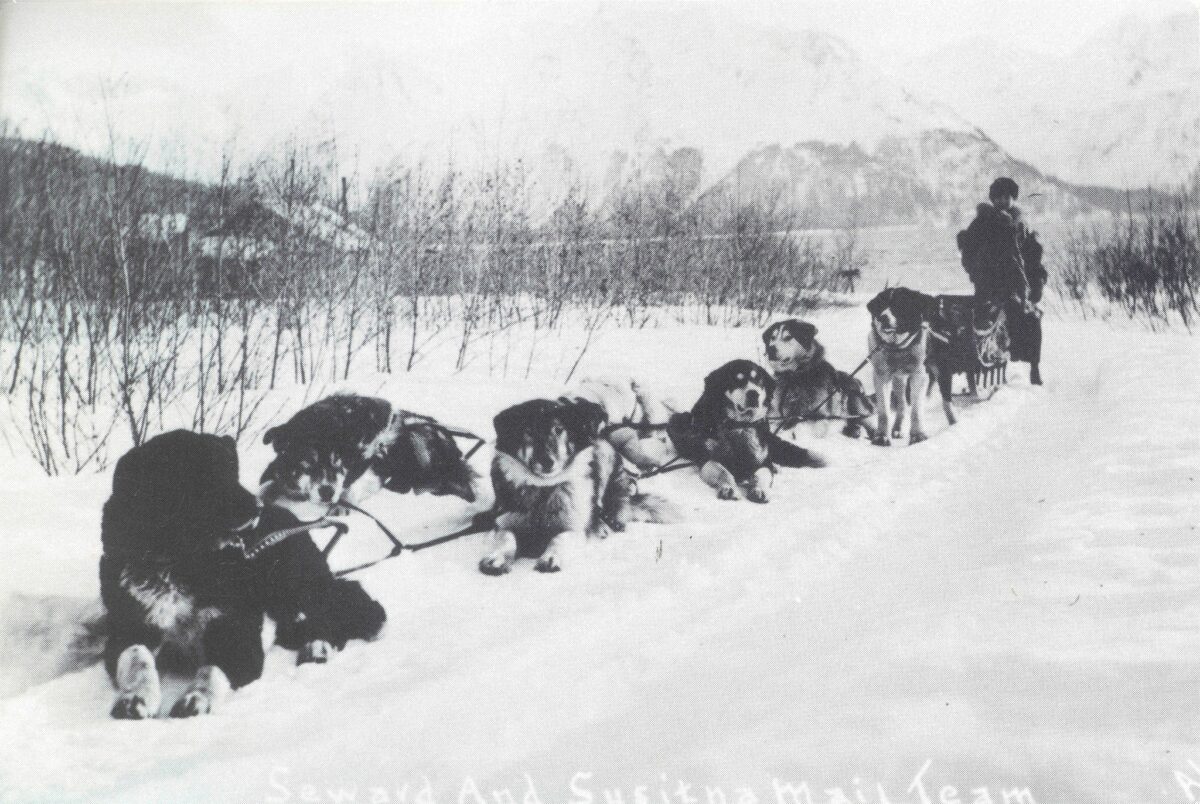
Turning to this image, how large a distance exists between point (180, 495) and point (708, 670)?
150 cm

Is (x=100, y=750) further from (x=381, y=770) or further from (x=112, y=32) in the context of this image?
(x=112, y=32)

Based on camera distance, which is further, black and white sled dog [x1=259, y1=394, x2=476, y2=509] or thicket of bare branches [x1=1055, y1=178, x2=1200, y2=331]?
thicket of bare branches [x1=1055, y1=178, x2=1200, y2=331]

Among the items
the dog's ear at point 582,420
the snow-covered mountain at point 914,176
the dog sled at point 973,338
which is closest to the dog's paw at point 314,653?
the dog's ear at point 582,420

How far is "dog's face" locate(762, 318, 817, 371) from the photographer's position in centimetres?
361

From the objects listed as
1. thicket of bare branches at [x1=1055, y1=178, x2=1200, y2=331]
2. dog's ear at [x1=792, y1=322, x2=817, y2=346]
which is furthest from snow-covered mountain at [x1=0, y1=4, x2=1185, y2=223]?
dog's ear at [x1=792, y1=322, x2=817, y2=346]

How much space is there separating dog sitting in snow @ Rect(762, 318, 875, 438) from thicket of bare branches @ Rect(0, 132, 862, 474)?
0.43 meters

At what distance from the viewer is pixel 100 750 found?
1.84 m

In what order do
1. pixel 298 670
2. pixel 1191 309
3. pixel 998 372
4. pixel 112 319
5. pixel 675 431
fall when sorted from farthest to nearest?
pixel 998 372, pixel 1191 309, pixel 675 431, pixel 112 319, pixel 298 670

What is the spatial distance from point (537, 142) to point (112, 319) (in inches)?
67.9

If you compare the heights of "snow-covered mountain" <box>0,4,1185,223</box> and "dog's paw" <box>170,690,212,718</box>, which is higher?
"snow-covered mountain" <box>0,4,1185,223</box>

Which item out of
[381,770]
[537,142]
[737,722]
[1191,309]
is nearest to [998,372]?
[1191,309]

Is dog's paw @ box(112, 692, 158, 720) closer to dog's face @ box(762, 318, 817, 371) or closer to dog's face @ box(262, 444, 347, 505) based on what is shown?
dog's face @ box(262, 444, 347, 505)

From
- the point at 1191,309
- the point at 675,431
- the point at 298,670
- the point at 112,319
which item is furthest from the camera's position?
the point at 1191,309

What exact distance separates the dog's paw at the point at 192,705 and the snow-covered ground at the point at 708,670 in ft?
0.08
